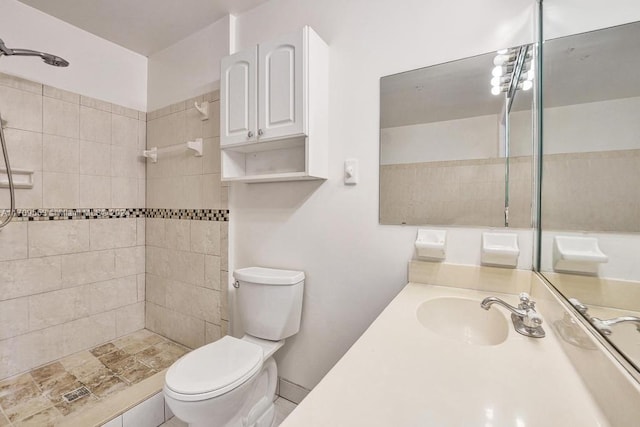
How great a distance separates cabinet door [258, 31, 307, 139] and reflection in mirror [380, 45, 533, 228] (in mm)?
408

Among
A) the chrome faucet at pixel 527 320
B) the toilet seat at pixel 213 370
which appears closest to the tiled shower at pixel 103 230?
the toilet seat at pixel 213 370

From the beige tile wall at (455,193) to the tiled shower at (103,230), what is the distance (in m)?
1.11

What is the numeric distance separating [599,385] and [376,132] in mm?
1148

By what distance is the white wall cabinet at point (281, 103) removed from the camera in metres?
1.36

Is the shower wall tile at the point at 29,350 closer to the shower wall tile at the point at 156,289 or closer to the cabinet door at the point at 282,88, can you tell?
the shower wall tile at the point at 156,289

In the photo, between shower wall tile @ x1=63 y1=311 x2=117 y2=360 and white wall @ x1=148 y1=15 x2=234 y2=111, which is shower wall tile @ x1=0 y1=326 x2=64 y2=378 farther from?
white wall @ x1=148 y1=15 x2=234 y2=111

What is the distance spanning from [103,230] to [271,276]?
1.47 meters

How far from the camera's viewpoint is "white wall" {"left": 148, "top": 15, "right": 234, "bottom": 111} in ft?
6.14

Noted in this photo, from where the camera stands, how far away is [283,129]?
1.41 m

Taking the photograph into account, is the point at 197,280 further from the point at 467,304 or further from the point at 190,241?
the point at 467,304

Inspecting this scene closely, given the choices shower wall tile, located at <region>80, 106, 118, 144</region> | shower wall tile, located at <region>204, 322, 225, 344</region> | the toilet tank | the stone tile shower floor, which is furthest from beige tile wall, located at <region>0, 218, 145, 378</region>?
the toilet tank

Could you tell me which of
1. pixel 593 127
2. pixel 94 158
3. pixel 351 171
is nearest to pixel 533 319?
pixel 593 127

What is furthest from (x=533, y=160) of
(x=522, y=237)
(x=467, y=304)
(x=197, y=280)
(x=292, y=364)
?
(x=197, y=280)

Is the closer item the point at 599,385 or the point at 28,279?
the point at 599,385
